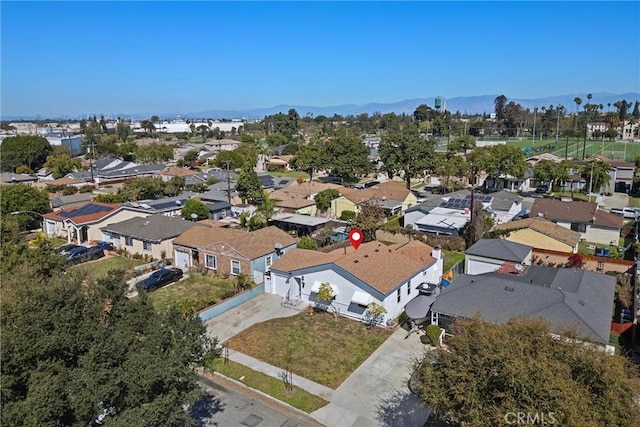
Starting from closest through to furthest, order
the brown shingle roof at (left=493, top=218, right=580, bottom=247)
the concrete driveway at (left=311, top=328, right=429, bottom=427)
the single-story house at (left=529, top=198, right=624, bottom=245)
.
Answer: the concrete driveway at (left=311, top=328, right=429, bottom=427) < the brown shingle roof at (left=493, top=218, right=580, bottom=247) < the single-story house at (left=529, top=198, right=624, bottom=245)

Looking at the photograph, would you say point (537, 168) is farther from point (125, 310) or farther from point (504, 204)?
point (125, 310)

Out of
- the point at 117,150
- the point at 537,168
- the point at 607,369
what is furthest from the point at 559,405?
the point at 117,150

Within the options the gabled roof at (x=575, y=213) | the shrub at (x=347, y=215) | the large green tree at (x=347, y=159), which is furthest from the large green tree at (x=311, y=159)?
the gabled roof at (x=575, y=213)

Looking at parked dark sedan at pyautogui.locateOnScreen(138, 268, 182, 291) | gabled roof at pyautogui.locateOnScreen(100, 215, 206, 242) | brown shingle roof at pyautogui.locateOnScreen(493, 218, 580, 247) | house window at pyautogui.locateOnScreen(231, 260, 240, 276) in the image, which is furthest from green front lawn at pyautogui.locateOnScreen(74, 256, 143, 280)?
brown shingle roof at pyautogui.locateOnScreen(493, 218, 580, 247)

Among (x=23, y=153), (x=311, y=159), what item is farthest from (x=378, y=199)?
(x=23, y=153)

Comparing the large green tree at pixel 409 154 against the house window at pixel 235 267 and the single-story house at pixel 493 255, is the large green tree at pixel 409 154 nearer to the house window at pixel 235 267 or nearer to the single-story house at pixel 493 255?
the single-story house at pixel 493 255

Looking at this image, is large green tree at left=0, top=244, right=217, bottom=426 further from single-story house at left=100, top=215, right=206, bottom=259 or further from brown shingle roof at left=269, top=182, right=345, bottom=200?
brown shingle roof at left=269, top=182, right=345, bottom=200
